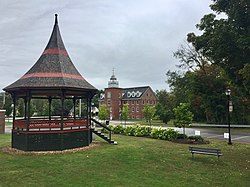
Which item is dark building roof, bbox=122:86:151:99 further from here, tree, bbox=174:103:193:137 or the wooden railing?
the wooden railing

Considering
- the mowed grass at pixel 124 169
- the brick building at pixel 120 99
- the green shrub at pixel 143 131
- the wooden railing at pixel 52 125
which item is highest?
the brick building at pixel 120 99

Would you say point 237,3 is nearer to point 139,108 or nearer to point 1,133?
point 1,133

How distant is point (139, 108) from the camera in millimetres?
72062

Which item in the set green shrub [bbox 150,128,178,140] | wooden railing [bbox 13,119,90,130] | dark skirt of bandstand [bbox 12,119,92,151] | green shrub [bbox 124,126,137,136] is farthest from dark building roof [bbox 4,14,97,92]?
green shrub [bbox 124,126,137,136]

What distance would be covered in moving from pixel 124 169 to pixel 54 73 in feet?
28.5

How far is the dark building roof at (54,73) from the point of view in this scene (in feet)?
50.1

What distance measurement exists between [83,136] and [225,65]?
33.6 feet

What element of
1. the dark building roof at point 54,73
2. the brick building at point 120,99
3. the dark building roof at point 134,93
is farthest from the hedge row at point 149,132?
the dark building roof at point 134,93

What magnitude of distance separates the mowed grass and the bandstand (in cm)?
157

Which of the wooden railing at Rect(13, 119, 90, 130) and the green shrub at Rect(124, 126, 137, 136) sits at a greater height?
the wooden railing at Rect(13, 119, 90, 130)

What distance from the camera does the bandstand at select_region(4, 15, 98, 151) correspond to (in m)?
15.0

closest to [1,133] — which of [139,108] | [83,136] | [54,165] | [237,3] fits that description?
[83,136]

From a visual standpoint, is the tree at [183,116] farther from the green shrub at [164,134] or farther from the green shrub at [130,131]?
the green shrub at [130,131]

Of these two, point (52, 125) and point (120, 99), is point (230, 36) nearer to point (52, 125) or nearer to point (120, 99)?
point (52, 125)
